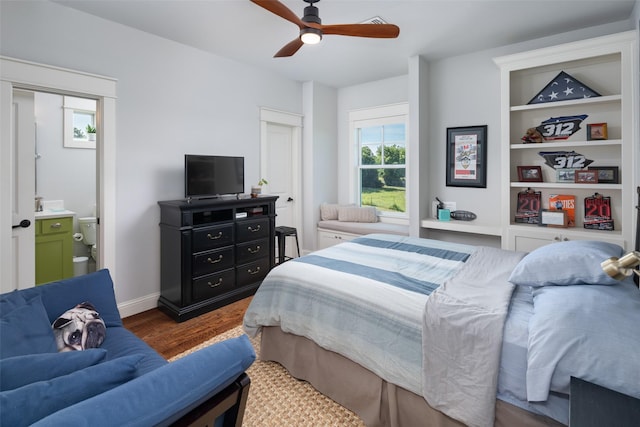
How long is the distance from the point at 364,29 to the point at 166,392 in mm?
2563

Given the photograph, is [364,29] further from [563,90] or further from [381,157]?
[381,157]

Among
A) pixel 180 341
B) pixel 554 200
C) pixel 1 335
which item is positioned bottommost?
pixel 180 341

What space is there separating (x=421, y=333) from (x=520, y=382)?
415 millimetres

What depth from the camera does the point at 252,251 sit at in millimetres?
3713

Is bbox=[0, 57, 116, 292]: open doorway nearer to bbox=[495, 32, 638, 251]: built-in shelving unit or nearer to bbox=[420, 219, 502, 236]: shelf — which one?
bbox=[420, 219, 502, 236]: shelf

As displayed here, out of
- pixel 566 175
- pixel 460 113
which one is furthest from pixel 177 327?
pixel 566 175

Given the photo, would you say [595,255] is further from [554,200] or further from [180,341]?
[180,341]

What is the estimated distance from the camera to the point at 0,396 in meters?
0.70

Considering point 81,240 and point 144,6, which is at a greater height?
point 144,6

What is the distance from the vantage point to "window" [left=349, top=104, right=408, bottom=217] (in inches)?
185

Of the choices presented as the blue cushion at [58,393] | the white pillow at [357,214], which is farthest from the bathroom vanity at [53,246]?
the blue cushion at [58,393]

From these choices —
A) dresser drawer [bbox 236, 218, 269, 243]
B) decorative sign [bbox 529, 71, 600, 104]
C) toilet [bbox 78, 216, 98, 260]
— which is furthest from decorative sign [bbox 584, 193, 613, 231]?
toilet [bbox 78, 216, 98, 260]

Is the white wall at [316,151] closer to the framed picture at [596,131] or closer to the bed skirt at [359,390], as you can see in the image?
the bed skirt at [359,390]

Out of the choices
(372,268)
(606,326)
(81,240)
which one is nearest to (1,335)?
(372,268)
